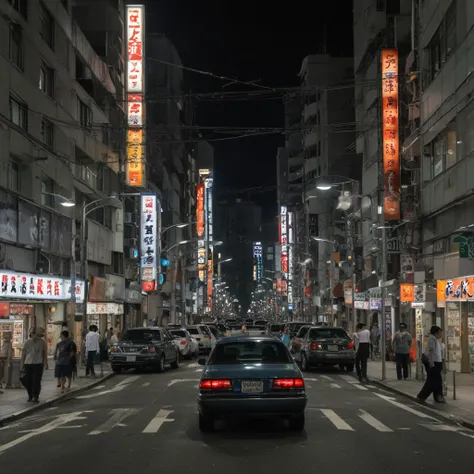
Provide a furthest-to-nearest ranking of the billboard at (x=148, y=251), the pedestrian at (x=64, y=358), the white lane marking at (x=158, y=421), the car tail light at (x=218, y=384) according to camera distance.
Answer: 1. the billboard at (x=148, y=251)
2. the pedestrian at (x=64, y=358)
3. the white lane marking at (x=158, y=421)
4. the car tail light at (x=218, y=384)

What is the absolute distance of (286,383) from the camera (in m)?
12.7

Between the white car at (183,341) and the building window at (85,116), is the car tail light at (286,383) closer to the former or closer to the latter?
the white car at (183,341)

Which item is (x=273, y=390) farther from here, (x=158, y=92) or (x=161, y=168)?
(x=158, y=92)

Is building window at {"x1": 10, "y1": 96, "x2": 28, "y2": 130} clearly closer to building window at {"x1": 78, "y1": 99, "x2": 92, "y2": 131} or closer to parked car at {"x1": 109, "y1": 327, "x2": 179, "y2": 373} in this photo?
parked car at {"x1": 109, "y1": 327, "x2": 179, "y2": 373}

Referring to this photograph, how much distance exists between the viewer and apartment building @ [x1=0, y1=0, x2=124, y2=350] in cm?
2914

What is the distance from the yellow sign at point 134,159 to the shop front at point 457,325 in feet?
91.2

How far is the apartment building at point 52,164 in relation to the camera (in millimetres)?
29141

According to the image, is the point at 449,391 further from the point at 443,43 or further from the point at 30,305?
the point at 30,305

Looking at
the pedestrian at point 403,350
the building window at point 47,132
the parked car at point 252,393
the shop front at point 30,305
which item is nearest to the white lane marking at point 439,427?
the parked car at point 252,393

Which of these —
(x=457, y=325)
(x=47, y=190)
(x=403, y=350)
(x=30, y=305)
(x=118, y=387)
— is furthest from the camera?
(x=47, y=190)

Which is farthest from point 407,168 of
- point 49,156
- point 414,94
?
point 49,156

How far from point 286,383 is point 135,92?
129 ft

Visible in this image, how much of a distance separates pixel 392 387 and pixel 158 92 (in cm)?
8526

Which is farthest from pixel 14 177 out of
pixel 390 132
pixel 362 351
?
pixel 390 132
